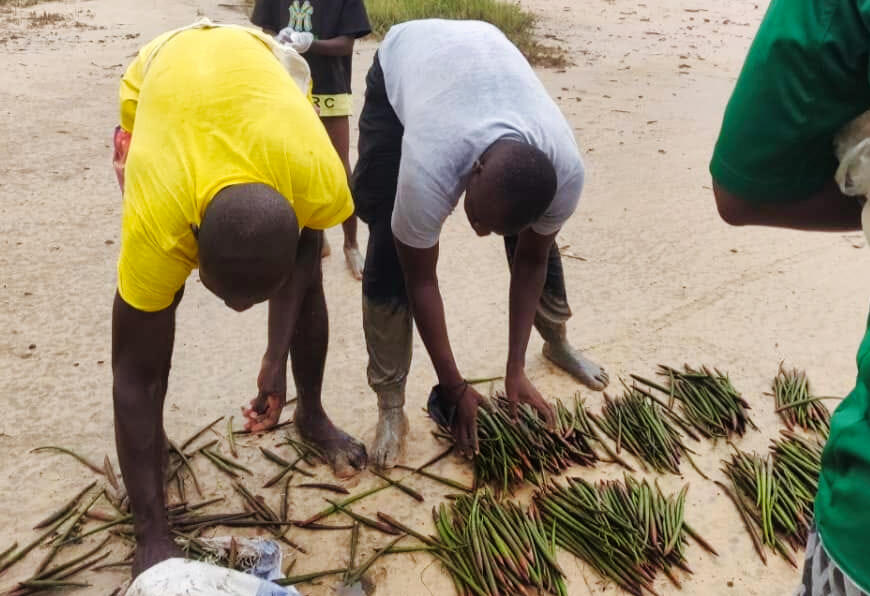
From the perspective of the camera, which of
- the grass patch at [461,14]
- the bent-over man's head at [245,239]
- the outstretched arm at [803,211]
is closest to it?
the outstretched arm at [803,211]

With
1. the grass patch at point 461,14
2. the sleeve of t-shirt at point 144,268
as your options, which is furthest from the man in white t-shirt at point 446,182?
the grass patch at point 461,14

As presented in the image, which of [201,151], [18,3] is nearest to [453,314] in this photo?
[201,151]

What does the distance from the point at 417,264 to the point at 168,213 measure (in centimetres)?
76

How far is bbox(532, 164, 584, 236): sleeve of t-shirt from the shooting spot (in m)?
2.09

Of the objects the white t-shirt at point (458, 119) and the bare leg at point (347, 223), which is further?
the bare leg at point (347, 223)

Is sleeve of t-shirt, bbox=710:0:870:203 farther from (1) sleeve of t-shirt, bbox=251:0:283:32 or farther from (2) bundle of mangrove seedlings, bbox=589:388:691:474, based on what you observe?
(1) sleeve of t-shirt, bbox=251:0:283:32

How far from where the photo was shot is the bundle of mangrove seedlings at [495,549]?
2.04 metres

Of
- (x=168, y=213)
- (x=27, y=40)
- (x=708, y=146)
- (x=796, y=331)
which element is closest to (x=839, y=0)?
(x=168, y=213)

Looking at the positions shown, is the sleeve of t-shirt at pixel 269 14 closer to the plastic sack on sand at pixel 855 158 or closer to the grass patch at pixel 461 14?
the plastic sack on sand at pixel 855 158

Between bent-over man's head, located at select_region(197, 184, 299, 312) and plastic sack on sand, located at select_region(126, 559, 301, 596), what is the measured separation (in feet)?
2.05

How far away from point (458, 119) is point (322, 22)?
192cm

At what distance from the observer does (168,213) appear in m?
1.61

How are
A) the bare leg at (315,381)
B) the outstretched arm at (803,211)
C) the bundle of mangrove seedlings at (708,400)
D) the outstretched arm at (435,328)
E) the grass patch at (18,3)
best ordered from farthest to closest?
1. the grass patch at (18,3)
2. the bundle of mangrove seedlings at (708,400)
3. the bare leg at (315,381)
4. the outstretched arm at (435,328)
5. the outstretched arm at (803,211)

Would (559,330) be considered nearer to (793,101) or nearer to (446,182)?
(446,182)
